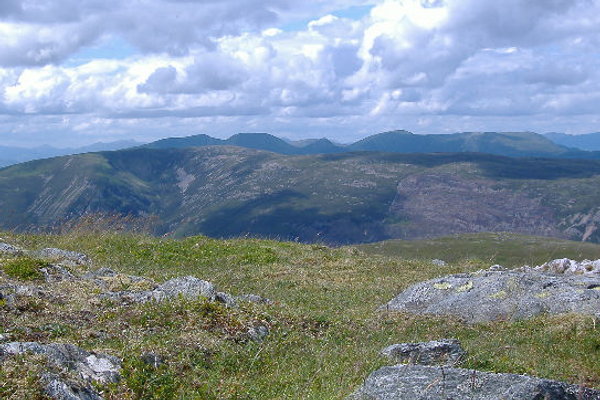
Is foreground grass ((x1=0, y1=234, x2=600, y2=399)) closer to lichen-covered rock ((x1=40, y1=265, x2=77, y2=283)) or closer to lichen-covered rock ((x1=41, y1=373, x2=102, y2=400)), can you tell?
lichen-covered rock ((x1=41, y1=373, x2=102, y2=400))

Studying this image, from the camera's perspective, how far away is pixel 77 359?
29.0 feet

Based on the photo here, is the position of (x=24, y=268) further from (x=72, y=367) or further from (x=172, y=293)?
(x=72, y=367)

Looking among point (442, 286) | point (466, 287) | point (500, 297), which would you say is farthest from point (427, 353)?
point (442, 286)

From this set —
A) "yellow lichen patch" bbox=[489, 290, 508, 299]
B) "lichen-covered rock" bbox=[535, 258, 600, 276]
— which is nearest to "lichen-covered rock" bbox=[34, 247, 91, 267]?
"yellow lichen patch" bbox=[489, 290, 508, 299]

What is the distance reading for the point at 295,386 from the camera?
30.2 ft

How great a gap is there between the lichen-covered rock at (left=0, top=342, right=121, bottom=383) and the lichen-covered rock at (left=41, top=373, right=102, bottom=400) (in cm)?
45

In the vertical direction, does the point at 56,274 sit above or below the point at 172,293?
above

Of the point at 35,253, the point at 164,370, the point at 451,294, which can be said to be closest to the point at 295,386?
the point at 164,370

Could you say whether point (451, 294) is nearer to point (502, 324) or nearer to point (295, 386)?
point (502, 324)

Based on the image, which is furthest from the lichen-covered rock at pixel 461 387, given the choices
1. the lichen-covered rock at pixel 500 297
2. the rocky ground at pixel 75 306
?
the lichen-covered rock at pixel 500 297

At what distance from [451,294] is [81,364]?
13.3m

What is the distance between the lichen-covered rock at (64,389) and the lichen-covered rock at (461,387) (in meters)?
3.50

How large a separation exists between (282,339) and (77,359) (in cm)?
469

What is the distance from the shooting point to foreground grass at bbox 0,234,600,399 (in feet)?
29.9
